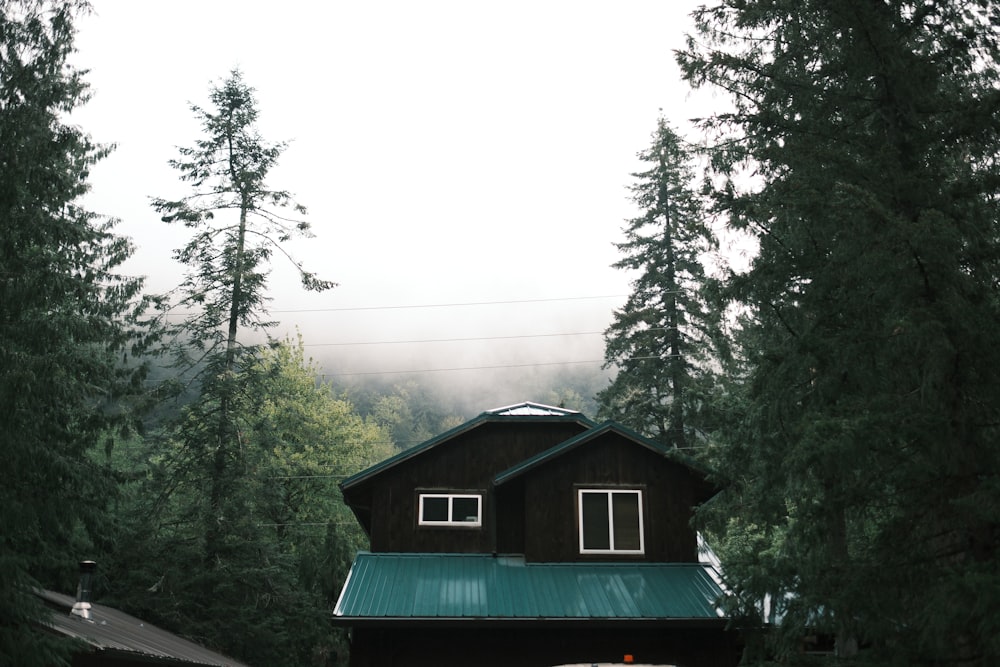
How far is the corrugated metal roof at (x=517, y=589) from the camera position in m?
15.2

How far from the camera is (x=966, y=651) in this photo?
8156 millimetres

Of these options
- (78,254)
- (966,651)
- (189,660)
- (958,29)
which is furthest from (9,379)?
(958,29)

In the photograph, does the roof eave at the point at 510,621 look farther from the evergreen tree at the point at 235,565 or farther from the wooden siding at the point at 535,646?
the evergreen tree at the point at 235,565

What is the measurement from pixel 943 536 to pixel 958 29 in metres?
6.27

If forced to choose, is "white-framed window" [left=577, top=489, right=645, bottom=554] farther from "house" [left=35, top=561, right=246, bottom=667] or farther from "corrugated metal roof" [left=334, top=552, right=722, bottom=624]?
"house" [left=35, top=561, right=246, bottom=667]

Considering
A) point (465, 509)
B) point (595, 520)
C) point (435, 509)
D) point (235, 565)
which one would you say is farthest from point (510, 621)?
point (235, 565)

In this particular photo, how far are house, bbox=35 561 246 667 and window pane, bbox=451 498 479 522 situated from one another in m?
5.84

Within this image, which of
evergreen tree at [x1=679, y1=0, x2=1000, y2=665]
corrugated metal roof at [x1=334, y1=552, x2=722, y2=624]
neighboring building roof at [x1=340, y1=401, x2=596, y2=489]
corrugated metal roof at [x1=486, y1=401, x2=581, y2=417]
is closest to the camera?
evergreen tree at [x1=679, y1=0, x2=1000, y2=665]

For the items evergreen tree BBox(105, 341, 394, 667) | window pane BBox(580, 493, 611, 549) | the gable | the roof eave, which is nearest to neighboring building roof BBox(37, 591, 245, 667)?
the roof eave

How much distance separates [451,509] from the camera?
18.7m

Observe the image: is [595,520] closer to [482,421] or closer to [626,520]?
[626,520]

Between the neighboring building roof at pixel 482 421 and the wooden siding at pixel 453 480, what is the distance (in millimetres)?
165

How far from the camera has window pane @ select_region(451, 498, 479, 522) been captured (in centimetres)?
1866

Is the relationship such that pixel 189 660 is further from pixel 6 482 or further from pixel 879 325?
pixel 879 325
